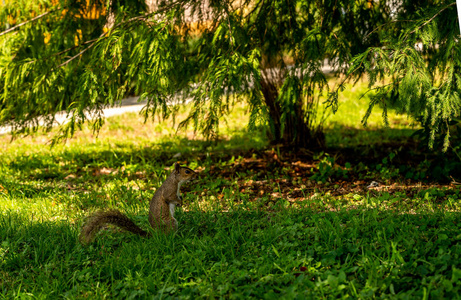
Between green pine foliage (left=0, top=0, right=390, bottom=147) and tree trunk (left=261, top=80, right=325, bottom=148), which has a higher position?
green pine foliage (left=0, top=0, right=390, bottom=147)

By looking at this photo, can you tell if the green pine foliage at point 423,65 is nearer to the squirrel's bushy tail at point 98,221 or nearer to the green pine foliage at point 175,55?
the green pine foliage at point 175,55

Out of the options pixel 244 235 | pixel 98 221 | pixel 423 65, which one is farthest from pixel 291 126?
pixel 98 221

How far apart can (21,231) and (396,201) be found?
3565 millimetres

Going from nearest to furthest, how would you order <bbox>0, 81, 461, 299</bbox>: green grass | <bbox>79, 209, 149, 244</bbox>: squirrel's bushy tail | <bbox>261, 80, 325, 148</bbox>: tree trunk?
<bbox>0, 81, 461, 299</bbox>: green grass → <bbox>79, 209, 149, 244</bbox>: squirrel's bushy tail → <bbox>261, 80, 325, 148</bbox>: tree trunk

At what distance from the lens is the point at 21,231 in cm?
463

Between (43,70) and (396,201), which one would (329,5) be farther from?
(43,70)

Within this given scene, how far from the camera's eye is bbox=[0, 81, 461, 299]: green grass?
3.35 metres

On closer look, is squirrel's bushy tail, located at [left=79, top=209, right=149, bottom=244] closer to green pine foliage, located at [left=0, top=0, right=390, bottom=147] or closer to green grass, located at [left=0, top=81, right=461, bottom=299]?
green grass, located at [left=0, top=81, right=461, bottom=299]

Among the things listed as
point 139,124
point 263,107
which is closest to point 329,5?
point 263,107

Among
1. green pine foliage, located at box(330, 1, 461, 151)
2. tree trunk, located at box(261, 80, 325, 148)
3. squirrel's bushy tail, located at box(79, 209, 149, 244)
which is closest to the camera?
squirrel's bushy tail, located at box(79, 209, 149, 244)

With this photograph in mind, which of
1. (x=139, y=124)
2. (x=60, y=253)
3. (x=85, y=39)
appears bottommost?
(x=60, y=253)

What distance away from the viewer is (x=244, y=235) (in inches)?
169

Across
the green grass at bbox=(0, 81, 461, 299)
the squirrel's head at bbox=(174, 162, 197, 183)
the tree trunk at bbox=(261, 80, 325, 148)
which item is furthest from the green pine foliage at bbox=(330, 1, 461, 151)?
the tree trunk at bbox=(261, 80, 325, 148)

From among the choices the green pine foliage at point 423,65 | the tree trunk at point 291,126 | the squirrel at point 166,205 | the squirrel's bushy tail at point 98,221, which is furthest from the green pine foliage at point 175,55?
the squirrel's bushy tail at point 98,221
